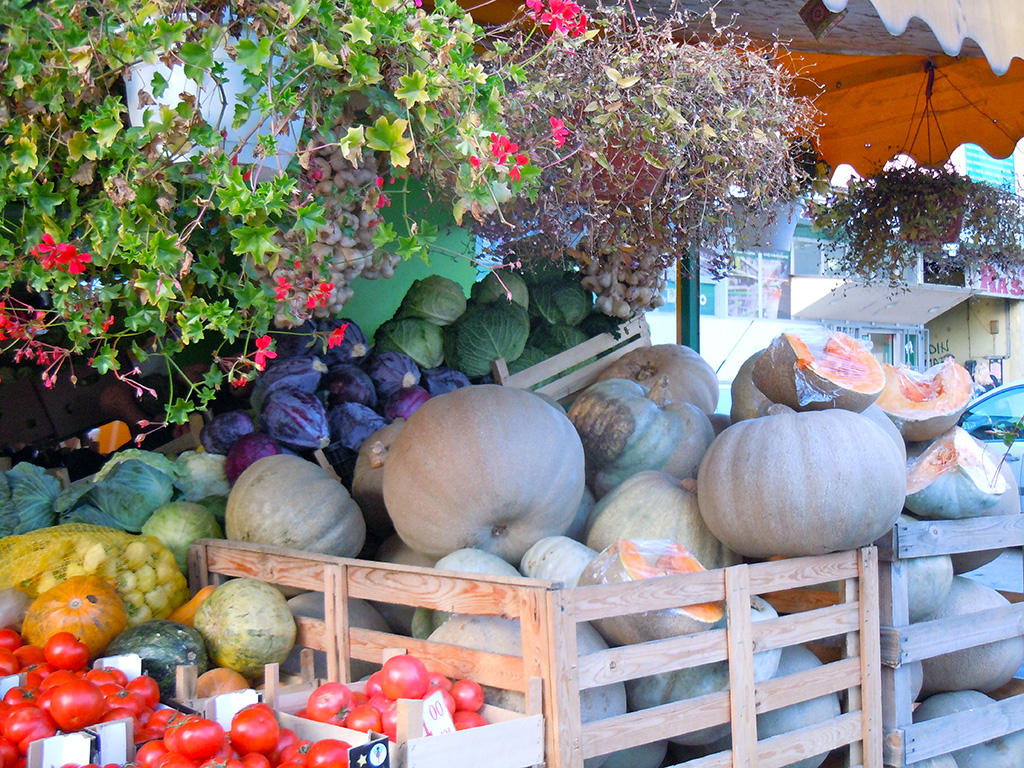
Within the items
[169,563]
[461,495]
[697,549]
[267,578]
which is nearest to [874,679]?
[697,549]

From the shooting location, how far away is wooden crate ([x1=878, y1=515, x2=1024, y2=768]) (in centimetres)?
302

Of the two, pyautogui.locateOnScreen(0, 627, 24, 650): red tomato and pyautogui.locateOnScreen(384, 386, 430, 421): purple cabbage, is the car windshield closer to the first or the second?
pyautogui.locateOnScreen(384, 386, 430, 421): purple cabbage

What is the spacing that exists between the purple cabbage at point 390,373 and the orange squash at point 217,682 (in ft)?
5.97

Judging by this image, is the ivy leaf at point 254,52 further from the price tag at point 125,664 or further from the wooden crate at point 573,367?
the wooden crate at point 573,367

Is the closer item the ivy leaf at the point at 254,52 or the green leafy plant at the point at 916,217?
the ivy leaf at the point at 254,52

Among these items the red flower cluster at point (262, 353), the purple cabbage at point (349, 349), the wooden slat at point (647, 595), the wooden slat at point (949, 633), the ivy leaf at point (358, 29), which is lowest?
the wooden slat at point (949, 633)

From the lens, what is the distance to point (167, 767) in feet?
6.29

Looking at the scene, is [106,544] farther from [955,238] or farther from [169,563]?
[955,238]

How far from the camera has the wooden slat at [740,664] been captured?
259cm

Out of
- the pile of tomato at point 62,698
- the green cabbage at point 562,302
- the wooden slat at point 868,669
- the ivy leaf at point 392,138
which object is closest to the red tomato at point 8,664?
the pile of tomato at point 62,698

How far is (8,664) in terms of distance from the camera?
8.38 ft

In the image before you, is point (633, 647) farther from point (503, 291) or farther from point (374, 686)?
point (503, 291)

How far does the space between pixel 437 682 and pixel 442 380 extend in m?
2.44

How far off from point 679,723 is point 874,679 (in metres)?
0.87
